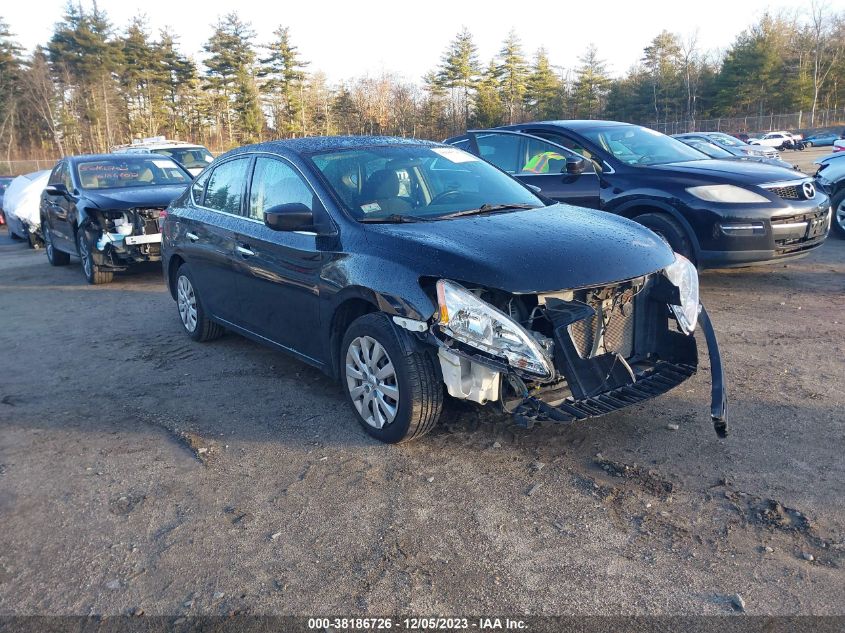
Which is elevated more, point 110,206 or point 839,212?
point 110,206

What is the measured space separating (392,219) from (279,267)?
3.09 feet

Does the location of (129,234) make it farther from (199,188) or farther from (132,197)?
(199,188)

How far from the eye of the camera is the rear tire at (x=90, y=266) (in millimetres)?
9906

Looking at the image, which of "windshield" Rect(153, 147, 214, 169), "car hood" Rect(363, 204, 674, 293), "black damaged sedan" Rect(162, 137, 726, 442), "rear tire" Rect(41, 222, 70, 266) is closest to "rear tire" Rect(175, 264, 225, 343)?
"black damaged sedan" Rect(162, 137, 726, 442)

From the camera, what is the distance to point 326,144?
5211mm

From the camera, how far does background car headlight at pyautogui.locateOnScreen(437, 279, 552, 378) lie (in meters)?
3.62

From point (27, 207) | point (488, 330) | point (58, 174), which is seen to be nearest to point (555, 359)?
point (488, 330)

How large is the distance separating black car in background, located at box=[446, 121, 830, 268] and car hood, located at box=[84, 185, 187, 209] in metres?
4.59

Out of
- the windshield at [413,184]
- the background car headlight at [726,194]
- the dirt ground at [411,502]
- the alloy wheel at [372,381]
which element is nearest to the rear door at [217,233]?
the dirt ground at [411,502]

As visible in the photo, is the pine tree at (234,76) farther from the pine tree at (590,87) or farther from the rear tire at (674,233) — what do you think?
the rear tire at (674,233)

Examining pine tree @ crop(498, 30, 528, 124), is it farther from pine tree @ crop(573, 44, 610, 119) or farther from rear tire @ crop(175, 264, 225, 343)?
rear tire @ crop(175, 264, 225, 343)

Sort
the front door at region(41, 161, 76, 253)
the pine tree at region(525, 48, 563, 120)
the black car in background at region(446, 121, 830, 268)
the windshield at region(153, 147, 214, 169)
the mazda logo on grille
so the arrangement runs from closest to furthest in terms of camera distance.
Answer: the black car in background at region(446, 121, 830, 268) < the mazda logo on grille < the front door at region(41, 161, 76, 253) < the windshield at region(153, 147, 214, 169) < the pine tree at region(525, 48, 563, 120)

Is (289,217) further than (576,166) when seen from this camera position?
No

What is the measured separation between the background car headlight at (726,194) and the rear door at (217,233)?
14.8ft
